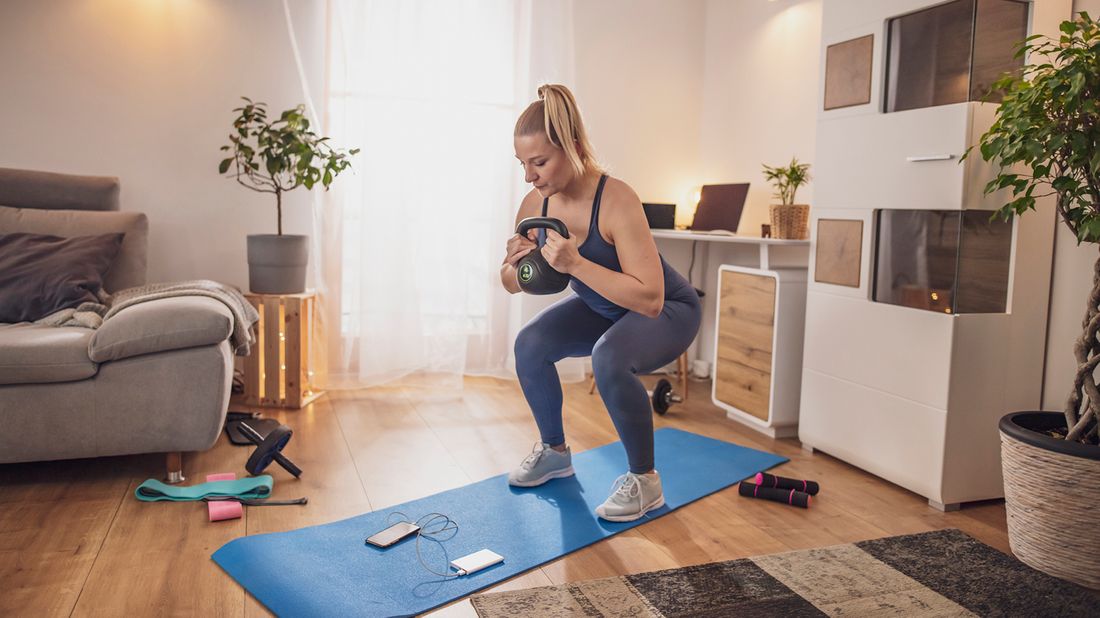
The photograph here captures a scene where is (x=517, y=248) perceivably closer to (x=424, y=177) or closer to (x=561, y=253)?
(x=561, y=253)

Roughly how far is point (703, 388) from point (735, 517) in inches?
70.9

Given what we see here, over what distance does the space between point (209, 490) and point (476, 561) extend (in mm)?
896

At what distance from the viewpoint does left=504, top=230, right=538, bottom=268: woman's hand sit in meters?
2.27

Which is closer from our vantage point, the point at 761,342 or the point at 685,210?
the point at 761,342

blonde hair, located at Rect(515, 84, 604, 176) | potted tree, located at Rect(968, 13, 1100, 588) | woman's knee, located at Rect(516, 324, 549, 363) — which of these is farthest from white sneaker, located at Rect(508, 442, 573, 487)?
potted tree, located at Rect(968, 13, 1100, 588)

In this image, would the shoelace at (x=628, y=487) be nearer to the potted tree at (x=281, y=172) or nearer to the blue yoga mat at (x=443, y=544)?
the blue yoga mat at (x=443, y=544)

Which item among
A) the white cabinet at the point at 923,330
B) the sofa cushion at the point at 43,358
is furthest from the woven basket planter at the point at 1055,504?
the sofa cushion at the point at 43,358

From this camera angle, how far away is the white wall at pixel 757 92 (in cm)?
371

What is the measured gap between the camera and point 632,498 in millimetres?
2305

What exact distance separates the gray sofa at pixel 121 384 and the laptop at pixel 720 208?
2346 mm

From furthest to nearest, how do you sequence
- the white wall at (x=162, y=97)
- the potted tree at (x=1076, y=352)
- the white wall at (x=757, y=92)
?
the white wall at (x=757, y=92) → the white wall at (x=162, y=97) → the potted tree at (x=1076, y=352)

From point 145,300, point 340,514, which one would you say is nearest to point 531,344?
point 340,514

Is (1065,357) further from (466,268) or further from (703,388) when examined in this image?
(466,268)

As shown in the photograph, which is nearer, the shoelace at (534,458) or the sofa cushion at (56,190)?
the shoelace at (534,458)
